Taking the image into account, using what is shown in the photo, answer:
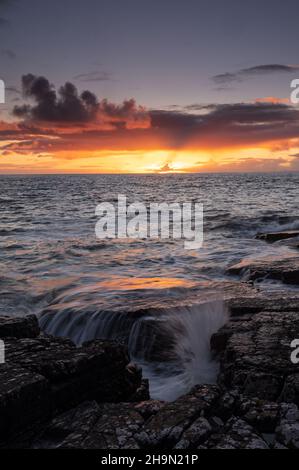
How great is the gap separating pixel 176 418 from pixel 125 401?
1.10m

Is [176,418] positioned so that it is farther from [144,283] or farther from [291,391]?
[144,283]

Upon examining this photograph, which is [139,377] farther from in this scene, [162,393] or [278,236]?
[278,236]

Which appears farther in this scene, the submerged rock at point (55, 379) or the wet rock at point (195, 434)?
the submerged rock at point (55, 379)

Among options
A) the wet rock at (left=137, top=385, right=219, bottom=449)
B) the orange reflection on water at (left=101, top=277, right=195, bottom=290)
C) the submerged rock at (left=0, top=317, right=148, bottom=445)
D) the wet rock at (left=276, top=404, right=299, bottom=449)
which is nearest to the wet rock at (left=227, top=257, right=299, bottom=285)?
the orange reflection on water at (left=101, top=277, right=195, bottom=290)

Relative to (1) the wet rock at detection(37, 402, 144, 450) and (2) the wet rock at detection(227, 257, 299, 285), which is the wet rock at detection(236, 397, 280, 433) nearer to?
(1) the wet rock at detection(37, 402, 144, 450)

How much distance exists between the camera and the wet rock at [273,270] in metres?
10.9

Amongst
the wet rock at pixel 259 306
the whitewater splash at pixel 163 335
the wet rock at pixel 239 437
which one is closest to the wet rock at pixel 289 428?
the wet rock at pixel 239 437

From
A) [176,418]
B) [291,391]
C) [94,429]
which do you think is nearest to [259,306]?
[291,391]

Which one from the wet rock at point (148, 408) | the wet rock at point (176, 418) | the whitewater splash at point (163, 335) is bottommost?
the whitewater splash at point (163, 335)

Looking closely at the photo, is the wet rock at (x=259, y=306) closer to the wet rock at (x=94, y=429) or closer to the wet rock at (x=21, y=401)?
the wet rock at (x=94, y=429)

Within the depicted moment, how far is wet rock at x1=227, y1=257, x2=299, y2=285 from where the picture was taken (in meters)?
10.9

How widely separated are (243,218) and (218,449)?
2494 cm

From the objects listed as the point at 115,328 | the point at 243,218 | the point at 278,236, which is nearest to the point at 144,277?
the point at 115,328

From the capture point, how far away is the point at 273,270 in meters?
11.4
